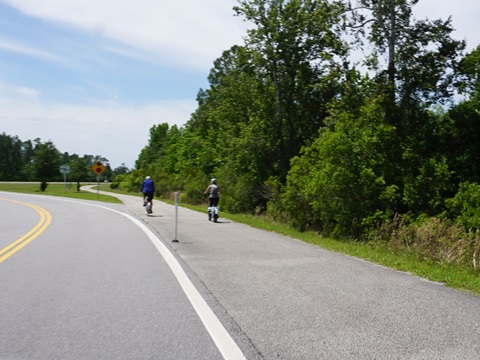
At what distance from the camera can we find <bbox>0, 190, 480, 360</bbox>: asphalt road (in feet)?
13.9

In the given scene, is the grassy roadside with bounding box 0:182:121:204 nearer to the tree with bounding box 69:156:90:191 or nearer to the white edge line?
the tree with bounding box 69:156:90:191

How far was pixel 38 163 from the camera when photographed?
68625 mm

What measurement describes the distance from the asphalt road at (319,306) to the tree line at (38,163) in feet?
200

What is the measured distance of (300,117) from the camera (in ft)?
108

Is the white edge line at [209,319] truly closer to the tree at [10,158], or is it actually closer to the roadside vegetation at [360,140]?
the roadside vegetation at [360,140]

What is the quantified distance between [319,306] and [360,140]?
14874 mm

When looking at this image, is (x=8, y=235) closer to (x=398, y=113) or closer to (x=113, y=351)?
(x=113, y=351)

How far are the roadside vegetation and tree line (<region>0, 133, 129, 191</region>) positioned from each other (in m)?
41.5

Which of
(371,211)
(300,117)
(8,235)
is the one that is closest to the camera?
(8,235)

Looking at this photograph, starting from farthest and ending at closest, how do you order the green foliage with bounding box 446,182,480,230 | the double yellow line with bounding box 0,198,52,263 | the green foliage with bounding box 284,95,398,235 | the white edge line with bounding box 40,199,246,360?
1. the green foliage with bounding box 284,95,398,235
2. the green foliage with bounding box 446,182,480,230
3. the double yellow line with bounding box 0,198,52,263
4. the white edge line with bounding box 40,199,246,360

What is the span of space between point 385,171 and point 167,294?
15.7 metres

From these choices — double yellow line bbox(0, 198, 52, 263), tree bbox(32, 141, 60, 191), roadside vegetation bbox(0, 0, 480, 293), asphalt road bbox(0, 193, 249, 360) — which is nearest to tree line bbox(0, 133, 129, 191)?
tree bbox(32, 141, 60, 191)

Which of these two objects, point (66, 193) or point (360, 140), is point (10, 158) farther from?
point (360, 140)

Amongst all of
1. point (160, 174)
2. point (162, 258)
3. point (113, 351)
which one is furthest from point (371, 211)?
point (160, 174)
